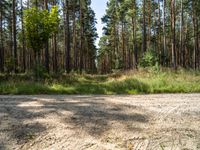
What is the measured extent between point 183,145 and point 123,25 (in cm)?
4530

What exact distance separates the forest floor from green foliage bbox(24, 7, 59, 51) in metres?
10.4

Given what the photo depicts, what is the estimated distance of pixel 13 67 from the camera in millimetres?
23547

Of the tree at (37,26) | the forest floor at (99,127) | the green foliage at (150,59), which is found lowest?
the forest floor at (99,127)

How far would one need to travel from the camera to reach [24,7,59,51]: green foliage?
16.4m

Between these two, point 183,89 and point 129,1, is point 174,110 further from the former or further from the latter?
point 129,1

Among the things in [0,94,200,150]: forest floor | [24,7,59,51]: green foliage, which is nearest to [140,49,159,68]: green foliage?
[24,7,59,51]: green foliage

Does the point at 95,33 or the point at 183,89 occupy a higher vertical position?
the point at 95,33

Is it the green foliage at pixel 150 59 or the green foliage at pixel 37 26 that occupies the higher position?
the green foliage at pixel 37 26

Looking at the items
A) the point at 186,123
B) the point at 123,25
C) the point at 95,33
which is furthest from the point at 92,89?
the point at 95,33

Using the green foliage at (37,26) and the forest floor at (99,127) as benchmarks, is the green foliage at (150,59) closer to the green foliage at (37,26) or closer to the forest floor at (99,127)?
the green foliage at (37,26)

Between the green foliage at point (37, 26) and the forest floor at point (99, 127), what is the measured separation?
10407 mm

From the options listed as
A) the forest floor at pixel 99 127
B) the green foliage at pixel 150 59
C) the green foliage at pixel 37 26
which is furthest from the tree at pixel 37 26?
the forest floor at pixel 99 127

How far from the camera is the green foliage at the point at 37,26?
16.4 metres

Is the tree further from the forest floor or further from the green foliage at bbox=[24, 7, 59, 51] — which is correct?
the forest floor
